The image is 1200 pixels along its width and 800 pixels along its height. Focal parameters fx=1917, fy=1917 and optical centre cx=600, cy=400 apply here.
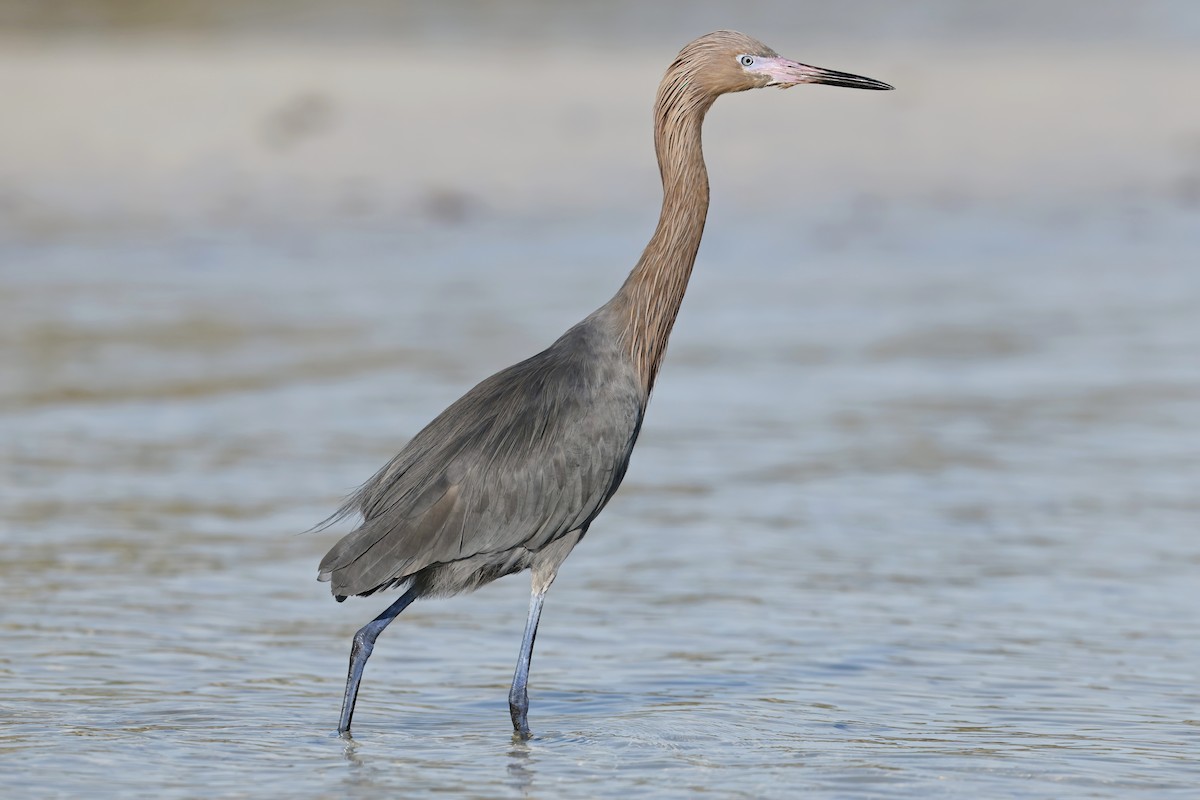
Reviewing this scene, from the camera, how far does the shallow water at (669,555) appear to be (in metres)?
5.96

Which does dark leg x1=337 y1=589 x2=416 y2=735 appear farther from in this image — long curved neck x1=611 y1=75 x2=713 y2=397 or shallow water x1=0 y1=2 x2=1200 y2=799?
long curved neck x1=611 y1=75 x2=713 y2=397

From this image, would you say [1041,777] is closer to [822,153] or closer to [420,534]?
[420,534]

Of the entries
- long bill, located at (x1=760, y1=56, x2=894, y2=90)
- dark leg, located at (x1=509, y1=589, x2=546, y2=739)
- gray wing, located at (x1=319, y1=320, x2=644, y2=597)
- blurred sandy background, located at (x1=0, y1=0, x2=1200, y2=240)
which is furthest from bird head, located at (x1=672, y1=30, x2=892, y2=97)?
blurred sandy background, located at (x1=0, y1=0, x2=1200, y2=240)

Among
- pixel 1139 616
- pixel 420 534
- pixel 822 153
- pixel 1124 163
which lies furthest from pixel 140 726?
pixel 1124 163

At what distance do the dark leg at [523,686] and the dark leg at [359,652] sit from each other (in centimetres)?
39

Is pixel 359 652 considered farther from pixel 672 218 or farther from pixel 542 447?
pixel 672 218

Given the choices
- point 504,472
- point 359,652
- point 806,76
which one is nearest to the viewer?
point 359,652

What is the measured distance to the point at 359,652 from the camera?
19.9 feet

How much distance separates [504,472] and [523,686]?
697 mm

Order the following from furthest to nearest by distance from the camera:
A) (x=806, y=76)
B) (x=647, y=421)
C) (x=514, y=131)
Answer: (x=514, y=131) → (x=647, y=421) → (x=806, y=76)

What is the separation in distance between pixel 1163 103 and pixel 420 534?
1641cm

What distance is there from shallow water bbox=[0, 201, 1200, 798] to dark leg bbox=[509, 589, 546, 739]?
0.07 metres

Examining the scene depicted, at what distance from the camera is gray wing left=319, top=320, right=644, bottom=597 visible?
6059 mm

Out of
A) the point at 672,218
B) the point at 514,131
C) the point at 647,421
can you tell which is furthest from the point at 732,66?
the point at 514,131
